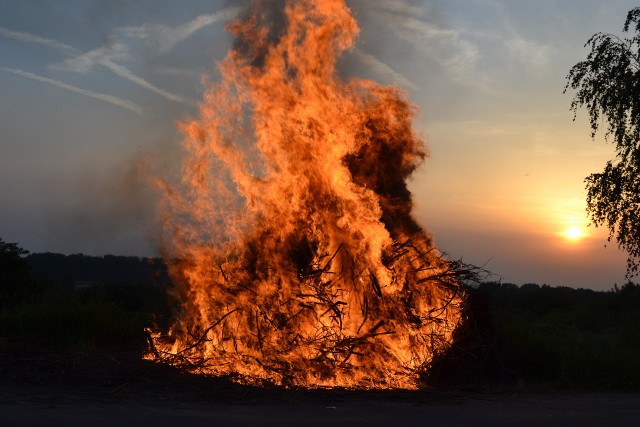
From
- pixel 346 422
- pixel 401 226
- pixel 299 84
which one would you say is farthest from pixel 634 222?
pixel 346 422

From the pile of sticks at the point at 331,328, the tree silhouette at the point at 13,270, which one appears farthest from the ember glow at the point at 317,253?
the tree silhouette at the point at 13,270

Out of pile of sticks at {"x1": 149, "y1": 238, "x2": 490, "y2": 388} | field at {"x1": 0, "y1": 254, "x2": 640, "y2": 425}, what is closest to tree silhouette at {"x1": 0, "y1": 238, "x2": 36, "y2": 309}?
field at {"x1": 0, "y1": 254, "x2": 640, "y2": 425}

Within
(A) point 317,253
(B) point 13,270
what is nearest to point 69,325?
(A) point 317,253

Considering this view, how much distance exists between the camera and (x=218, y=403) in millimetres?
8984

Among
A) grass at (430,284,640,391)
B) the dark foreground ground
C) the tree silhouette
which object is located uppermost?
the tree silhouette

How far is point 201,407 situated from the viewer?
8.70 meters

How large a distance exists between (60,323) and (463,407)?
7.27 metres

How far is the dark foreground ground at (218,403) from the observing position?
800 cm

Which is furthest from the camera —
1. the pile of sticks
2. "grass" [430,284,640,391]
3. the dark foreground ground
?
"grass" [430,284,640,391]

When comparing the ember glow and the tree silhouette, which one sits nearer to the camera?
the ember glow

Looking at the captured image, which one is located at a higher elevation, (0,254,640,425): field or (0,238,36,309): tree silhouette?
(0,238,36,309): tree silhouette

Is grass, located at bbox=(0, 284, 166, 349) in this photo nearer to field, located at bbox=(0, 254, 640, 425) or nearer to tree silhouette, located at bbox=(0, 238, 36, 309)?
field, located at bbox=(0, 254, 640, 425)

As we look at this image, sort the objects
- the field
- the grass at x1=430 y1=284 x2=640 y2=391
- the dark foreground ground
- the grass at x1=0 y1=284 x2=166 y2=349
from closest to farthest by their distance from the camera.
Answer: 1. the dark foreground ground
2. the field
3. the grass at x1=430 y1=284 x2=640 y2=391
4. the grass at x1=0 y1=284 x2=166 y2=349

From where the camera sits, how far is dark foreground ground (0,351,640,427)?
800 centimetres
